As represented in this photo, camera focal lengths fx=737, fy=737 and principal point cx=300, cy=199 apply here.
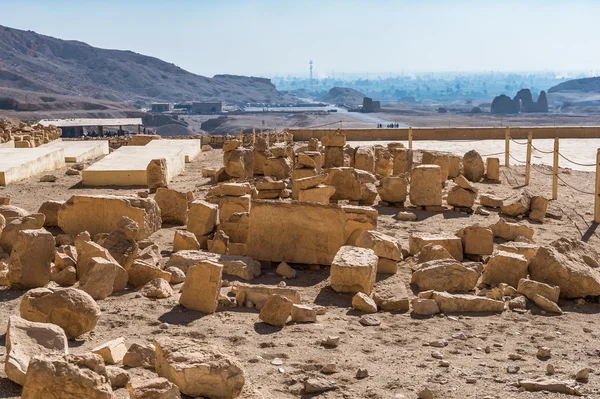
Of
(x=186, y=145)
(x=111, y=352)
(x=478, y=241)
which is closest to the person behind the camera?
(x=111, y=352)

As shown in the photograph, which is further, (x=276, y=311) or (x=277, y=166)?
(x=277, y=166)

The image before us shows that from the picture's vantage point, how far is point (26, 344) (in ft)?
14.6

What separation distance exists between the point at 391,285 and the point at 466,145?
19070 mm

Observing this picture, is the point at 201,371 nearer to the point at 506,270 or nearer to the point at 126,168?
the point at 506,270

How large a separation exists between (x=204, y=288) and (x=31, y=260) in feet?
5.58

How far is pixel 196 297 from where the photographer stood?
623 cm

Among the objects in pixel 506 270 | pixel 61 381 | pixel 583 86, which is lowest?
pixel 506 270

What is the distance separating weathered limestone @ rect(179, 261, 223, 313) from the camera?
619 cm

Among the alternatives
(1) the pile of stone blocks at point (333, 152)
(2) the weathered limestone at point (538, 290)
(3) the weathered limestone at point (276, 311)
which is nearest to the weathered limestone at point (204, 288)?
(3) the weathered limestone at point (276, 311)

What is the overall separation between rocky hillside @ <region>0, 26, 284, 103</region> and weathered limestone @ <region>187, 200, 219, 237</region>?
11532 centimetres

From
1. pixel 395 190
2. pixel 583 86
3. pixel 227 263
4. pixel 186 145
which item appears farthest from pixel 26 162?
pixel 583 86

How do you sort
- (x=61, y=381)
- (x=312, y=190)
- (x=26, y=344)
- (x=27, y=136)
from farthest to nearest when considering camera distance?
(x=27, y=136), (x=312, y=190), (x=26, y=344), (x=61, y=381)

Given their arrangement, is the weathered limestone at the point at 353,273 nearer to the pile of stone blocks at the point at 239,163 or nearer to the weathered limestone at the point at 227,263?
the weathered limestone at the point at 227,263

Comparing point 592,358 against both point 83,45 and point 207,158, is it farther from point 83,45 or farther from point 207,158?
point 83,45
